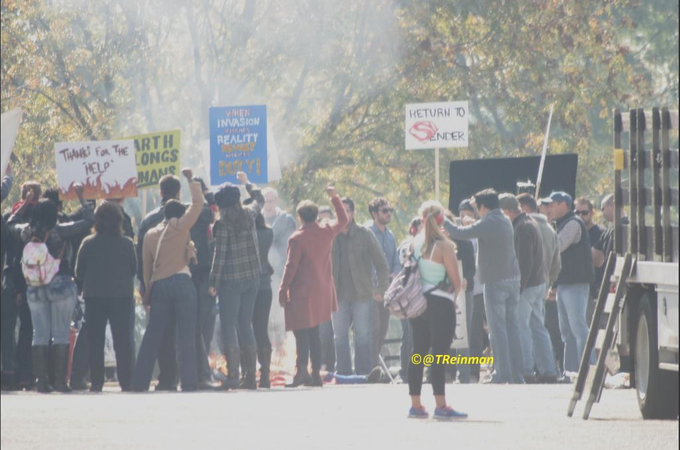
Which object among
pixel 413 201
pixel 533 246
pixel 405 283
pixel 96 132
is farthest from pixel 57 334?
pixel 413 201

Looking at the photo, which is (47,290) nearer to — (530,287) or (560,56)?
(530,287)

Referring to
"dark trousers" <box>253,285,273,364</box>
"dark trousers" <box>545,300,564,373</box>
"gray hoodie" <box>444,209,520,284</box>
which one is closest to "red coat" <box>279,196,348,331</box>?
"dark trousers" <box>253,285,273,364</box>

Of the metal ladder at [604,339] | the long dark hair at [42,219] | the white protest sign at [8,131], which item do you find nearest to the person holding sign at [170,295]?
the long dark hair at [42,219]

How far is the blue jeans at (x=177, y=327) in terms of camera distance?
1498 centimetres

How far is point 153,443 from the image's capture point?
35.2 ft

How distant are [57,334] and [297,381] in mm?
2695

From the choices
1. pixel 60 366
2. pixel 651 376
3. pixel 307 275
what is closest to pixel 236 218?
pixel 307 275

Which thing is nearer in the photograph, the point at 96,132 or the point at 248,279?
Result: the point at 248,279

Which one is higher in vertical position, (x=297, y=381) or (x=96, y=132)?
(x=96, y=132)

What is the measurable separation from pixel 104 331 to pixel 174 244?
999 millimetres

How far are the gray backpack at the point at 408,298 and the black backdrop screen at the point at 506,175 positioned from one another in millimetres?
6054

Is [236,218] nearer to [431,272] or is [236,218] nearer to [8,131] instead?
[8,131]

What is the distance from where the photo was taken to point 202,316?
15.7m

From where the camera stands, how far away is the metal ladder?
11.8m
